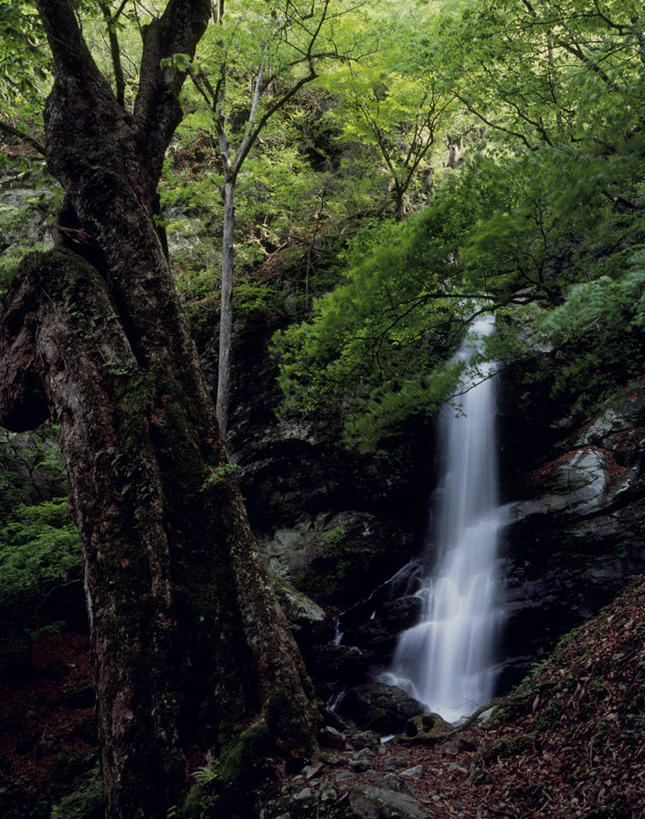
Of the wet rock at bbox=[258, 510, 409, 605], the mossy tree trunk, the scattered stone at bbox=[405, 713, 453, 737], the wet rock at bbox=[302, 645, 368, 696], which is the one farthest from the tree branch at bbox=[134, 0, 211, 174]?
the wet rock at bbox=[258, 510, 409, 605]

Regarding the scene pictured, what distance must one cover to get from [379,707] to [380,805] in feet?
14.1

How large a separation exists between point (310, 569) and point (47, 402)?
7631mm

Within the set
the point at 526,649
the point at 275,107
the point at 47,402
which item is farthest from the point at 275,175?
the point at 526,649

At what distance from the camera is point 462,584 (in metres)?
8.91

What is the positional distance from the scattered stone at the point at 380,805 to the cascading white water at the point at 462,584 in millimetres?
3988

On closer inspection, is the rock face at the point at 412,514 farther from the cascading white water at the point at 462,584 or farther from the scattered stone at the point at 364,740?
the scattered stone at the point at 364,740

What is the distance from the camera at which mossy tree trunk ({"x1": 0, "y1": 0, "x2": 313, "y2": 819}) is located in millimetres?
3100

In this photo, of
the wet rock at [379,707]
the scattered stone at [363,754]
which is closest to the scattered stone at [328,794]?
the scattered stone at [363,754]

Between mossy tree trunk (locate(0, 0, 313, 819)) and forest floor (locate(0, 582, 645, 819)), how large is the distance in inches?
20.7

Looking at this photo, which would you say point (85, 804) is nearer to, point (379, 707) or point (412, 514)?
point (379, 707)

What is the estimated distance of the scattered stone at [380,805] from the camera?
98.7 inches

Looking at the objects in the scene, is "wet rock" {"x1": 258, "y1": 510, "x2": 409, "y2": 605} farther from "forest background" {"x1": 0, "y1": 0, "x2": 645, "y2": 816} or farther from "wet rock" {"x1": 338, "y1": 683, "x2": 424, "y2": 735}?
"wet rock" {"x1": 338, "y1": 683, "x2": 424, "y2": 735}

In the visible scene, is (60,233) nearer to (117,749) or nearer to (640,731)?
(117,749)

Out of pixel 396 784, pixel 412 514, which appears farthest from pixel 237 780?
pixel 412 514
